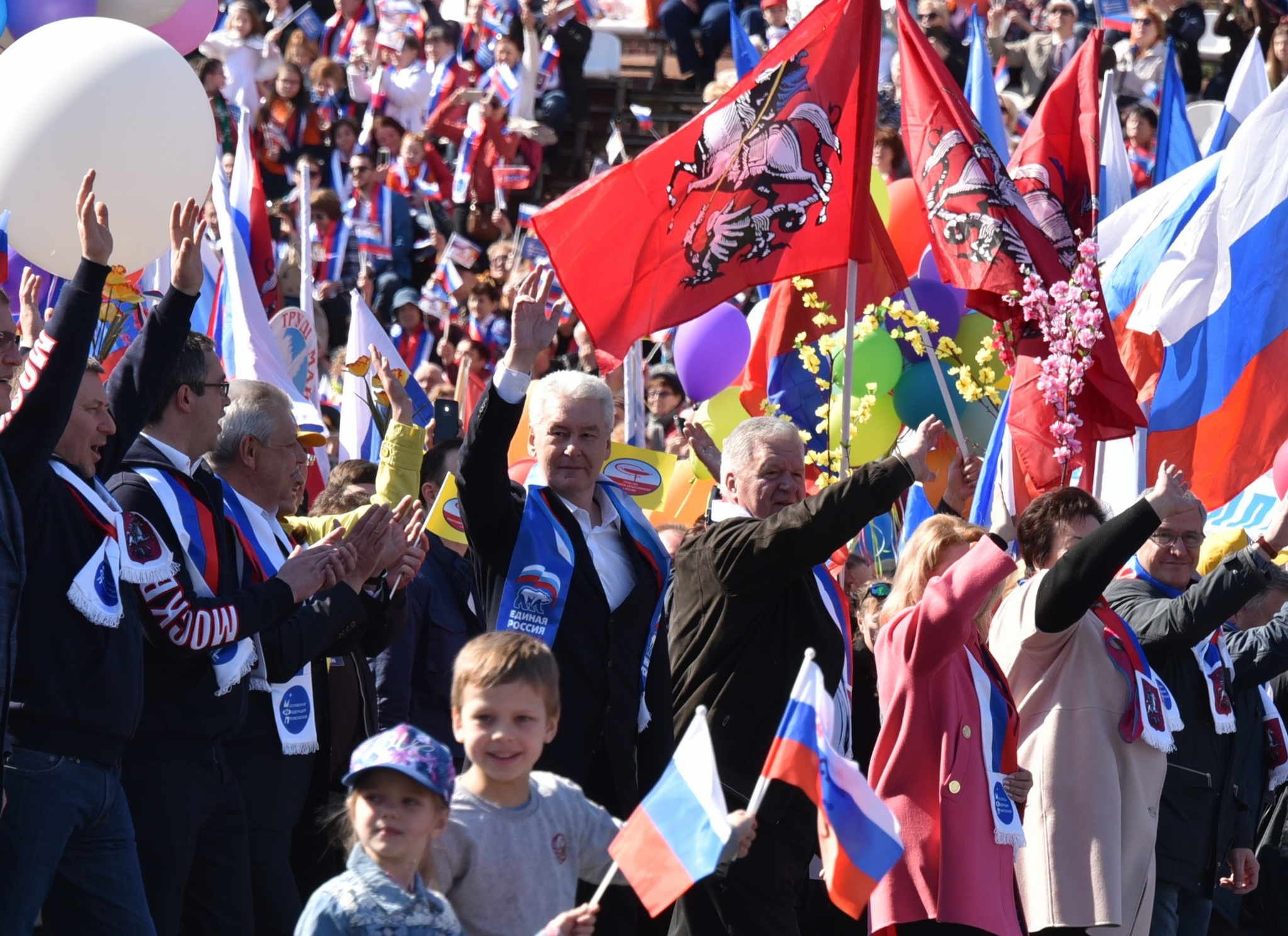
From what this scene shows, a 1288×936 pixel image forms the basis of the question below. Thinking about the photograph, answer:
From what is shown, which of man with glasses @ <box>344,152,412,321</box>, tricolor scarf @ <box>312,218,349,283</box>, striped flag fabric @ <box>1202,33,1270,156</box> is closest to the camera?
striped flag fabric @ <box>1202,33,1270,156</box>

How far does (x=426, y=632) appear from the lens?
20.9 ft

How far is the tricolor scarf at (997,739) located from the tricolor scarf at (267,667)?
1.79 metres

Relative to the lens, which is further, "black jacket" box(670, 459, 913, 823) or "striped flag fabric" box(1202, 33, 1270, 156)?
"striped flag fabric" box(1202, 33, 1270, 156)

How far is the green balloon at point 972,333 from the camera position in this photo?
9.98 meters

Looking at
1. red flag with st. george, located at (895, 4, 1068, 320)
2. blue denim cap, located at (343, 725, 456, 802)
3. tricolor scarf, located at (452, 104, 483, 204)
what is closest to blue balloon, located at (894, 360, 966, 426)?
red flag with st. george, located at (895, 4, 1068, 320)

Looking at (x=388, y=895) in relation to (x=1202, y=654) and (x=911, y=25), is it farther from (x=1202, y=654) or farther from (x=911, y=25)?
(x=911, y=25)

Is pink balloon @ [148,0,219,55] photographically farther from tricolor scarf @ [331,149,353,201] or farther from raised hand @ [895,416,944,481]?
tricolor scarf @ [331,149,353,201]

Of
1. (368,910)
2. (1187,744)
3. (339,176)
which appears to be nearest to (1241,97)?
(1187,744)

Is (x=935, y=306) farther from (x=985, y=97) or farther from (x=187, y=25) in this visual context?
(x=187, y=25)

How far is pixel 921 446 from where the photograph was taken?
4.92 m

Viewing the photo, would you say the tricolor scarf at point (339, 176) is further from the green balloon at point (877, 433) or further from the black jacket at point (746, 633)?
the black jacket at point (746, 633)

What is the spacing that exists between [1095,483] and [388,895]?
195 inches

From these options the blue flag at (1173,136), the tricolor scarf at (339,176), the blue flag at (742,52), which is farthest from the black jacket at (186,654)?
the tricolor scarf at (339,176)

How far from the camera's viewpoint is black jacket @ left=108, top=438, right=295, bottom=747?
182 inches
